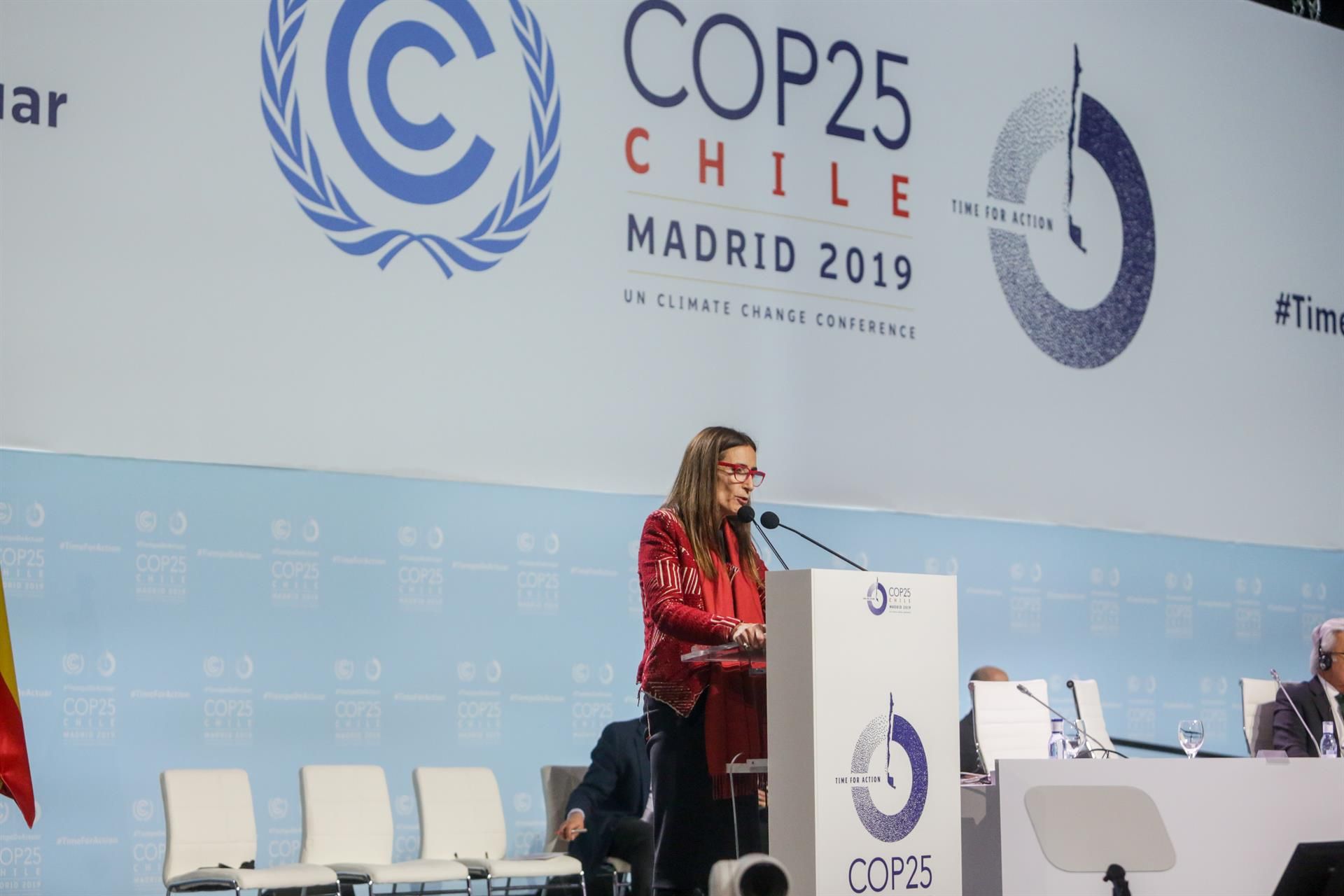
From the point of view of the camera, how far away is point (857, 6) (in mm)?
7969

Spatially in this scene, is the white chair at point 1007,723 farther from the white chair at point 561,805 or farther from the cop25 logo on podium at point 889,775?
the cop25 logo on podium at point 889,775

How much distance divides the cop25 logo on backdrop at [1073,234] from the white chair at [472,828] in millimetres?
→ 3995

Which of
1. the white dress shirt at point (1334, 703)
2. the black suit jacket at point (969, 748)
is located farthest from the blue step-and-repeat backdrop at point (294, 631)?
the white dress shirt at point (1334, 703)

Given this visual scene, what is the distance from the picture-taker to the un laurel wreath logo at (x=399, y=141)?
6.38 m

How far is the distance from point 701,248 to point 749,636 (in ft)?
13.4

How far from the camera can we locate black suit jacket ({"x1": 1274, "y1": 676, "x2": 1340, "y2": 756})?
213 inches

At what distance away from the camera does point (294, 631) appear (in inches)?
243

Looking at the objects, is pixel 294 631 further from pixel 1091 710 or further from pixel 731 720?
pixel 1091 710

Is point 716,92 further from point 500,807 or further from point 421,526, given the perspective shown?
point 500,807

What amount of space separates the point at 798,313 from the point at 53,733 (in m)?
3.92

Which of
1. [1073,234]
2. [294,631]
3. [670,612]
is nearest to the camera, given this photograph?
[670,612]

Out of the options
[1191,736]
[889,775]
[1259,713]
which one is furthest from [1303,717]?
[889,775]

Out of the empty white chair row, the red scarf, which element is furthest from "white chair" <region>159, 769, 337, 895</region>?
the red scarf

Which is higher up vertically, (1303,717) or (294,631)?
(294,631)
